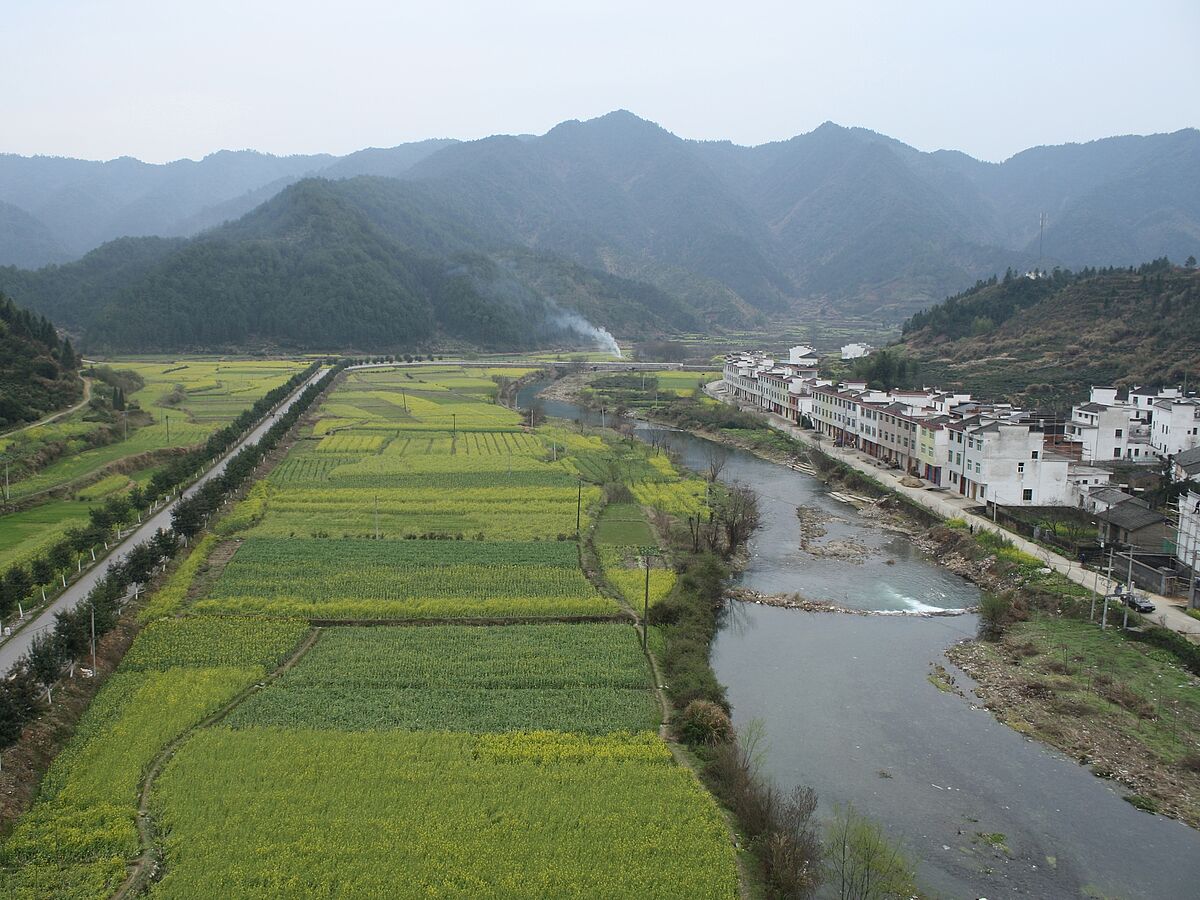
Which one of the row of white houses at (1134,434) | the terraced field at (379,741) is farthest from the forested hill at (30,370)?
the row of white houses at (1134,434)

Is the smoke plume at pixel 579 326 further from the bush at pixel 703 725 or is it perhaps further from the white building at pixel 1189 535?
the bush at pixel 703 725

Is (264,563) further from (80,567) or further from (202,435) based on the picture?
(202,435)

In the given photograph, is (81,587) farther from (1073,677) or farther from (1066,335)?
(1066,335)

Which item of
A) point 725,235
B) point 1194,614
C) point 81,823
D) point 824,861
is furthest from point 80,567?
point 725,235

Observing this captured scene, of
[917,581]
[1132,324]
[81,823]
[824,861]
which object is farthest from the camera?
[1132,324]

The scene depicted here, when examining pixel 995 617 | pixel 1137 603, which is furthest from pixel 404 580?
pixel 1137 603

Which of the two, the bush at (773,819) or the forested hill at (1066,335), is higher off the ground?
the forested hill at (1066,335)
